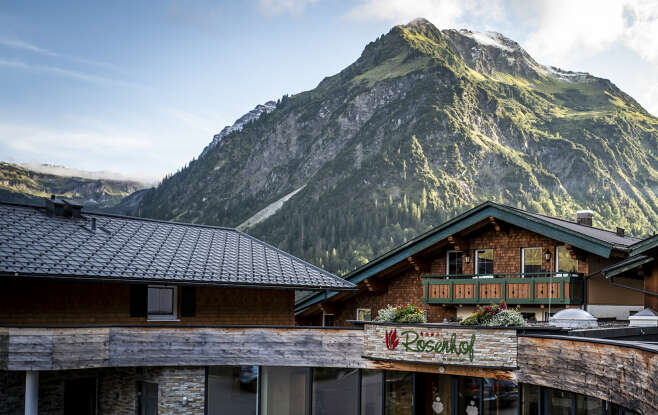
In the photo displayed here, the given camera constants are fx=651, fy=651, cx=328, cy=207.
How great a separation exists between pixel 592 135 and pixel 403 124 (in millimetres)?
49751

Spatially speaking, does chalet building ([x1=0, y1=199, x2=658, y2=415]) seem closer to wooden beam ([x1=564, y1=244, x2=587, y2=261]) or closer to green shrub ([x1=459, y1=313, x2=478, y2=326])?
wooden beam ([x1=564, y1=244, x2=587, y2=261])

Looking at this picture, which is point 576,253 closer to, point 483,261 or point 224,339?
point 483,261

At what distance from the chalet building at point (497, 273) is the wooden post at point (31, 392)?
1105cm

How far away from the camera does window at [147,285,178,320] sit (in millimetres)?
21328

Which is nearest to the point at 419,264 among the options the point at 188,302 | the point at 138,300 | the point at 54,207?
the point at 188,302

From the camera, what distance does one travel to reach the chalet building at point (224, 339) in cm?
1678

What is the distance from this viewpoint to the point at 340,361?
1950 centimetres

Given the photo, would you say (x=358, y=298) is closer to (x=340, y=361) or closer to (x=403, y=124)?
(x=340, y=361)

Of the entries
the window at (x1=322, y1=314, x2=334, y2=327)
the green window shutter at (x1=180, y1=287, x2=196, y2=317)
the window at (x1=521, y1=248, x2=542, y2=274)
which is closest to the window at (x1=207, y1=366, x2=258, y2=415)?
the green window shutter at (x1=180, y1=287, x2=196, y2=317)

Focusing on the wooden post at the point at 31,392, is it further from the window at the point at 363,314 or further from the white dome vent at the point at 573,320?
the window at the point at 363,314

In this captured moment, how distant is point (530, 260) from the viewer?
80.5 feet

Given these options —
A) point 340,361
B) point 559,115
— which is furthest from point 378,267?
point 559,115

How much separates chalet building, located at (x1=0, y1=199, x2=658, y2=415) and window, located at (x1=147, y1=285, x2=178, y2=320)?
0.04m

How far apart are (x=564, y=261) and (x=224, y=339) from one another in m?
12.6
